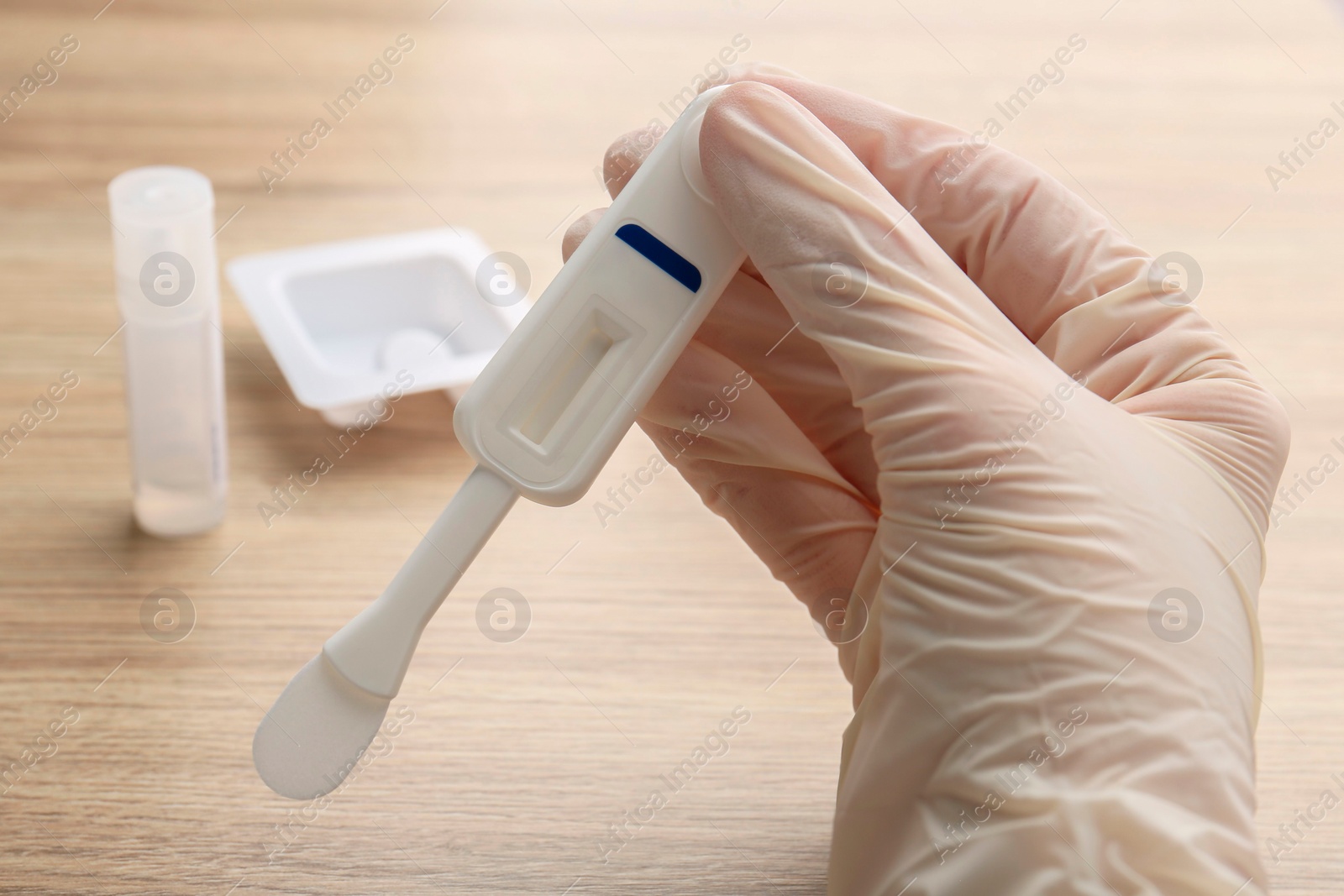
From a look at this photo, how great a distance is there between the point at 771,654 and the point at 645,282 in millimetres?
304

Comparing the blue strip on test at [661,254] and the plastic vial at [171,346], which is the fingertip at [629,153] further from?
the plastic vial at [171,346]

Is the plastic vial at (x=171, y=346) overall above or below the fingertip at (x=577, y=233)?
below

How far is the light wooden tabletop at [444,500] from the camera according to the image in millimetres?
671

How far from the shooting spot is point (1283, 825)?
70 centimetres

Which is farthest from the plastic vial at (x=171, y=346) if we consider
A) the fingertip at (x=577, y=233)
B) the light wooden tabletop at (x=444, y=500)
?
the fingertip at (x=577, y=233)

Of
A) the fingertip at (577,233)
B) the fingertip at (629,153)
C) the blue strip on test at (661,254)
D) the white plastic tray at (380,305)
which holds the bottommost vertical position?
the white plastic tray at (380,305)

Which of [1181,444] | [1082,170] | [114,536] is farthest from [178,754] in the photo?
[1082,170]

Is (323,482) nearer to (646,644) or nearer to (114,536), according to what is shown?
(114,536)

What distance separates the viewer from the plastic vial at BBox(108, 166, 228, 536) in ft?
2.45

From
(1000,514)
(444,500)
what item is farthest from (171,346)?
(1000,514)

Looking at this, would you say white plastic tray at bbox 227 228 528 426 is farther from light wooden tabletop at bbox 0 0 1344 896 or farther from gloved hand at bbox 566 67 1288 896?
gloved hand at bbox 566 67 1288 896

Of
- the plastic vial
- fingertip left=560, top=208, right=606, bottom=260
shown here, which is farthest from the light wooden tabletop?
fingertip left=560, top=208, right=606, bottom=260

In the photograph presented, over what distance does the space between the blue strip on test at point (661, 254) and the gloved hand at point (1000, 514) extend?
4cm

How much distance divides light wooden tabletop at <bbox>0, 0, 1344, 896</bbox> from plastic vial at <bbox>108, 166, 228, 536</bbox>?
0.04 meters
